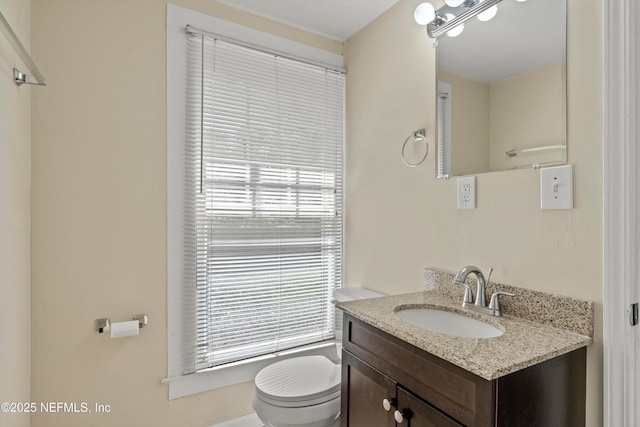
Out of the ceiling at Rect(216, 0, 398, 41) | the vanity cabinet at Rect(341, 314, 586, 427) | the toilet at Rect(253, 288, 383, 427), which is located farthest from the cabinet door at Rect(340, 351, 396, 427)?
the ceiling at Rect(216, 0, 398, 41)

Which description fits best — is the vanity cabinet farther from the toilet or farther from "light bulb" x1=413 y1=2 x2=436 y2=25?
"light bulb" x1=413 y1=2 x2=436 y2=25

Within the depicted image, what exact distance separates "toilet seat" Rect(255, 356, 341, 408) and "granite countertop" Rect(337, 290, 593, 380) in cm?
48

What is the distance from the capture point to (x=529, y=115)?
1.24 metres

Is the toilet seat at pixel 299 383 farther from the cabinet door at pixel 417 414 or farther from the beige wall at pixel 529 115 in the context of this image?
the beige wall at pixel 529 115

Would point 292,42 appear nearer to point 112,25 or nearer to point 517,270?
point 112,25

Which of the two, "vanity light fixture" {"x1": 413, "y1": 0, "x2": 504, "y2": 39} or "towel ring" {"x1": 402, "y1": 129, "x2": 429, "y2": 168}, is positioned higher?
"vanity light fixture" {"x1": 413, "y1": 0, "x2": 504, "y2": 39}

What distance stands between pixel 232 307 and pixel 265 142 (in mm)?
948

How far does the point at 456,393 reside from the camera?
2.96 ft

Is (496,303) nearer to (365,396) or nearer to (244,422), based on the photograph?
(365,396)

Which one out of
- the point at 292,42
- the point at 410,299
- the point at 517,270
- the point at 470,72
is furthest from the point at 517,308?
the point at 292,42

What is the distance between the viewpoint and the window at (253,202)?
181 centimetres

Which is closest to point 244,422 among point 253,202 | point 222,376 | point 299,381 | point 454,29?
point 222,376

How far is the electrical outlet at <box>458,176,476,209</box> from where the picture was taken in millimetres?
1412

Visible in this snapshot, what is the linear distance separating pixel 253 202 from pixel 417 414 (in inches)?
52.0
